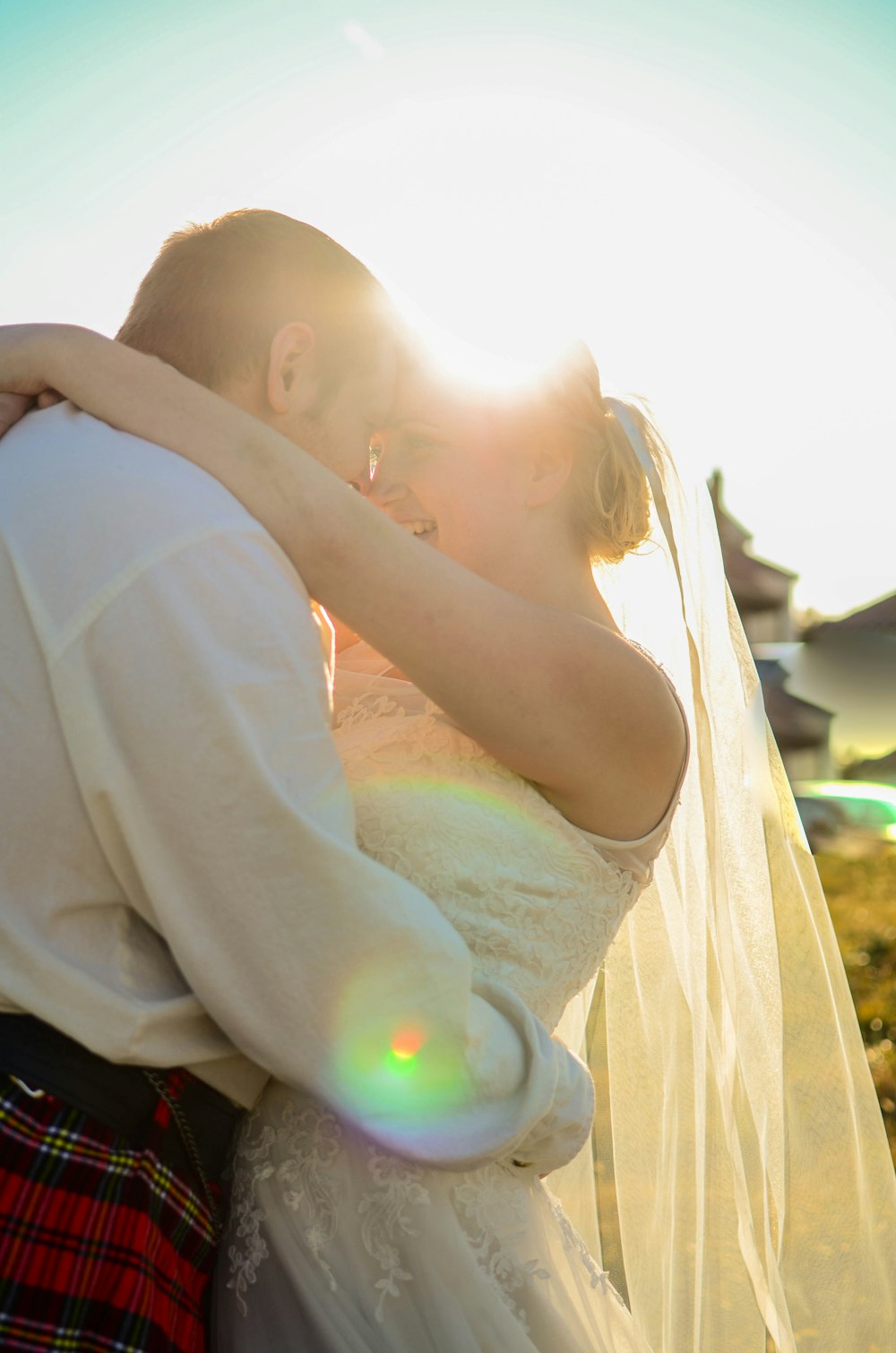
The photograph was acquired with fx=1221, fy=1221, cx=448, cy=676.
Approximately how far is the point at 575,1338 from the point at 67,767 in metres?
1.37

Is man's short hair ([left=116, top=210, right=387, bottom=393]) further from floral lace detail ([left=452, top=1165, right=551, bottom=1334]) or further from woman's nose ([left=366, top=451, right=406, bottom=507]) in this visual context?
floral lace detail ([left=452, top=1165, right=551, bottom=1334])

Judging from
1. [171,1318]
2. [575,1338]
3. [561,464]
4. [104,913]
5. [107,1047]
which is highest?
[561,464]

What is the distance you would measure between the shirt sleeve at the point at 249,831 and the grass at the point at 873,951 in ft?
15.8

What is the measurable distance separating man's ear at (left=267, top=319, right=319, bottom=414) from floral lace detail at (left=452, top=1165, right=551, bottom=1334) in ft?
4.67

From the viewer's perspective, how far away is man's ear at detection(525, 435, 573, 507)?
10.1 feet

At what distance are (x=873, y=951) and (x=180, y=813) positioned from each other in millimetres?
9568

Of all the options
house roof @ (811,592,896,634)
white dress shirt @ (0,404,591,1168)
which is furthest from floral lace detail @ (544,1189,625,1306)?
house roof @ (811,592,896,634)

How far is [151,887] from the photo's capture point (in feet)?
5.32

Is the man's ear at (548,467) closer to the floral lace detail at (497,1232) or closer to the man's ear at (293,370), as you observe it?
the man's ear at (293,370)

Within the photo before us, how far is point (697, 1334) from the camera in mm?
3232

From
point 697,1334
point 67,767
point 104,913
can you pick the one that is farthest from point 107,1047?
point 697,1334

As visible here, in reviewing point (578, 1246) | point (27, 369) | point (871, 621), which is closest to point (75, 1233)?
point (578, 1246)

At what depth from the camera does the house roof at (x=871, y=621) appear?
1358 cm

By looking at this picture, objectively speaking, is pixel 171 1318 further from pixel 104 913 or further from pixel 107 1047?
pixel 104 913
